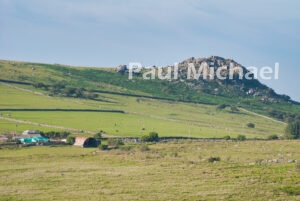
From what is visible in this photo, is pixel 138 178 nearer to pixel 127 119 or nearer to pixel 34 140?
pixel 34 140

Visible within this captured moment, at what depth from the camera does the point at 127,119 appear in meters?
159

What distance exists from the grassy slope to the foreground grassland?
50.5m

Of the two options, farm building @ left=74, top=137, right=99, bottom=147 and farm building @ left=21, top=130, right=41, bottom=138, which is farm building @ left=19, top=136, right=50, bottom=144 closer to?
farm building @ left=21, top=130, right=41, bottom=138

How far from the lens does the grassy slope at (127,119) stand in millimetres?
137750

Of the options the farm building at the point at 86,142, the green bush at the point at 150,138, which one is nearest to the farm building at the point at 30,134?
the farm building at the point at 86,142

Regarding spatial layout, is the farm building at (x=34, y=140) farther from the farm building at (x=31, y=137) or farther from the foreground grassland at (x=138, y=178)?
the foreground grassland at (x=138, y=178)

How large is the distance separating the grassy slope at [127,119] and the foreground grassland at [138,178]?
5047 cm

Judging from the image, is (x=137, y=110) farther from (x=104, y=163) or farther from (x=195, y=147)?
(x=104, y=163)

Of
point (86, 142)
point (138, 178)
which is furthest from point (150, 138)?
point (138, 178)

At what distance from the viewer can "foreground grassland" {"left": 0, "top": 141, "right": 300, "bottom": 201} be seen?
159 feet

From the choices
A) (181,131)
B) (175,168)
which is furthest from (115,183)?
(181,131)

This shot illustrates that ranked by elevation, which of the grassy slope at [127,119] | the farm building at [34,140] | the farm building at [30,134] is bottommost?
the farm building at [34,140]

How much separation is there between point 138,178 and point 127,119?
103 meters

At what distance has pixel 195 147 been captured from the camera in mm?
100938
